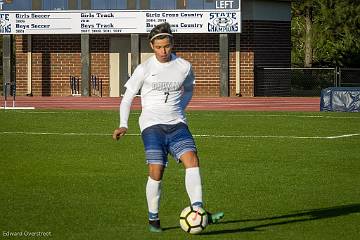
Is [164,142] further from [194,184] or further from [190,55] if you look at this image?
[190,55]

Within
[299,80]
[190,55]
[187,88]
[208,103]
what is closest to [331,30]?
[299,80]

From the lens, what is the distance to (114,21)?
46.6m

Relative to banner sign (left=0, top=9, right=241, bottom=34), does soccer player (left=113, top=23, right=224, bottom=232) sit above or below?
below

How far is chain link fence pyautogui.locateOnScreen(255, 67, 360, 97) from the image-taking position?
4844 centimetres

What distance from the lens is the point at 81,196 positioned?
1420 cm

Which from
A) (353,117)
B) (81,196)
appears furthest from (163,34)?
(353,117)

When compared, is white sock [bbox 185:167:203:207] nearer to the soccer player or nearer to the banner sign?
the soccer player

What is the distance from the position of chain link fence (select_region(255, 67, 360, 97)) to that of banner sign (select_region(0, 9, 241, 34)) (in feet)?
12.2

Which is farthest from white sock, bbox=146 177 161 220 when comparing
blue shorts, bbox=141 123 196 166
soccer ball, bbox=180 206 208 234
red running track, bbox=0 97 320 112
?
red running track, bbox=0 97 320 112

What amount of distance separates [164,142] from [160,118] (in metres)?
0.24

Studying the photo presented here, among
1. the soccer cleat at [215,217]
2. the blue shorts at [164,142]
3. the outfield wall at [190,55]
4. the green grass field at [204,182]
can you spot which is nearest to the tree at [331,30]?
the outfield wall at [190,55]

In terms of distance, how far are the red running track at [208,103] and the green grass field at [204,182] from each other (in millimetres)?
10233

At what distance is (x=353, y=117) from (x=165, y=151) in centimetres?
2104

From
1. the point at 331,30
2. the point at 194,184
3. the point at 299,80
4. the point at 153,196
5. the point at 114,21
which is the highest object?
the point at 331,30
